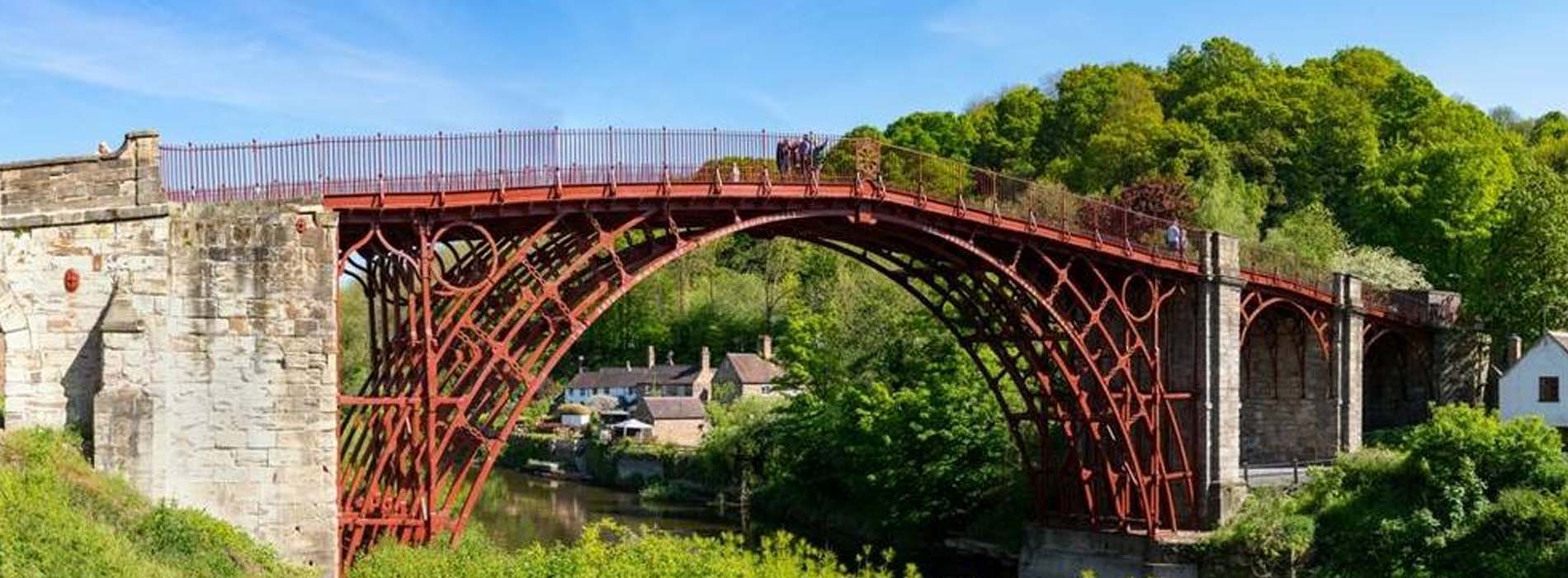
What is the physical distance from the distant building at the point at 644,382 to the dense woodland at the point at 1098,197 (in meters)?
3.99

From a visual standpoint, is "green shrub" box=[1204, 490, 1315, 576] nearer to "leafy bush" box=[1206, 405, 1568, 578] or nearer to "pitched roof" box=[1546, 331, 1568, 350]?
"leafy bush" box=[1206, 405, 1568, 578]

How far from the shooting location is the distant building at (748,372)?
258 feet

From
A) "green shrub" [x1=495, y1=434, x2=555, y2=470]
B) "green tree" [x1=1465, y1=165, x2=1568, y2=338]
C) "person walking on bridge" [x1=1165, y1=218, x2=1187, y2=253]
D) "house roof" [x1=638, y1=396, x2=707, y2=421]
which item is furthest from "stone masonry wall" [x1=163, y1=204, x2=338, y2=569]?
"green shrub" [x1=495, y1=434, x2=555, y2=470]

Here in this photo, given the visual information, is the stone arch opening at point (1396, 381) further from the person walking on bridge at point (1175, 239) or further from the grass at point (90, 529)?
the grass at point (90, 529)

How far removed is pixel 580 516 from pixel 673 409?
21.2m

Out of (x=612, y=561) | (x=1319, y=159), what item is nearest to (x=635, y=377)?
(x=1319, y=159)

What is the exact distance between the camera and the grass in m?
15.5

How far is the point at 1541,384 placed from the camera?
36.1 m

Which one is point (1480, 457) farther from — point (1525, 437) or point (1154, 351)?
point (1154, 351)

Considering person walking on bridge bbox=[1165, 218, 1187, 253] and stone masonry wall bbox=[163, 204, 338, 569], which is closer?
stone masonry wall bbox=[163, 204, 338, 569]

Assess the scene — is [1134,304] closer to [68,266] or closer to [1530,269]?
[1530,269]

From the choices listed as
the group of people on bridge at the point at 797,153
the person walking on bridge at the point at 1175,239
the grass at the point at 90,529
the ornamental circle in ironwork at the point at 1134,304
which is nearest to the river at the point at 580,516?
the ornamental circle in ironwork at the point at 1134,304

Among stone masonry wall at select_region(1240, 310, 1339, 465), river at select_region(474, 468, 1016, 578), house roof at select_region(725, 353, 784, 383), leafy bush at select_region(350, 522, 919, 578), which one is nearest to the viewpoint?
leafy bush at select_region(350, 522, 919, 578)

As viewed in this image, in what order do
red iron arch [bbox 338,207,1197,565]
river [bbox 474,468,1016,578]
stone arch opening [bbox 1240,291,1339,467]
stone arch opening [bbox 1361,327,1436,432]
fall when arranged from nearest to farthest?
1. red iron arch [bbox 338,207,1197,565]
2. stone arch opening [bbox 1240,291,1339,467]
3. river [bbox 474,468,1016,578]
4. stone arch opening [bbox 1361,327,1436,432]
